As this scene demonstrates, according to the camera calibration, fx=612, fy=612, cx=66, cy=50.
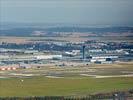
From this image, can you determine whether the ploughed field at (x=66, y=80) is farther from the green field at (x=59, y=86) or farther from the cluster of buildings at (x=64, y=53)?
the cluster of buildings at (x=64, y=53)

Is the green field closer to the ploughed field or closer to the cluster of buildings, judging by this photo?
the ploughed field

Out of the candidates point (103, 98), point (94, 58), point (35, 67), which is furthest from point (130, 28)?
point (103, 98)

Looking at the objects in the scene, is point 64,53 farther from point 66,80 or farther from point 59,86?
point 59,86

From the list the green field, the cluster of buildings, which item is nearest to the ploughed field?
the green field

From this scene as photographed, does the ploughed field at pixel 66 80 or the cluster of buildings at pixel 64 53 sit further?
the cluster of buildings at pixel 64 53

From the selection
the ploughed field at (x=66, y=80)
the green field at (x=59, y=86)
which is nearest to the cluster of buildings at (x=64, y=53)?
the ploughed field at (x=66, y=80)

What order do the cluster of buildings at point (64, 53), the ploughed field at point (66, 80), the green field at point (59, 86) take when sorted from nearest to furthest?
the green field at point (59, 86)
the ploughed field at point (66, 80)
the cluster of buildings at point (64, 53)

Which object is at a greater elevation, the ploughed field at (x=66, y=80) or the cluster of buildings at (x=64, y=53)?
the cluster of buildings at (x=64, y=53)

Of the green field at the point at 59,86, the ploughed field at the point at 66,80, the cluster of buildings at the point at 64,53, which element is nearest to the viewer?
the green field at the point at 59,86
